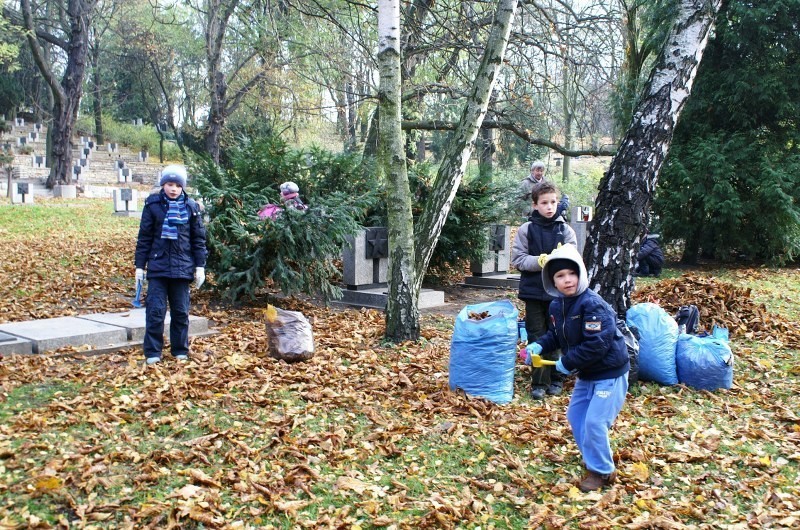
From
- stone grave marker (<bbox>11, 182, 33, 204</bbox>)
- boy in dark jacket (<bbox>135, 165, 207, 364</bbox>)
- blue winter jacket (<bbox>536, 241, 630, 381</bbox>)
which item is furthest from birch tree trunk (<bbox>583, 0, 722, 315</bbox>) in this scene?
stone grave marker (<bbox>11, 182, 33, 204</bbox>)

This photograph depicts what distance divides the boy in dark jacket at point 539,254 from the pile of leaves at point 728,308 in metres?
2.95

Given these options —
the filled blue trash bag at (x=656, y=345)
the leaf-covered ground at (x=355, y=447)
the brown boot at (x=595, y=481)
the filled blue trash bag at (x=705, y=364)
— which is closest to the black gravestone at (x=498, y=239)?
the leaf-covered ground at (x=355, y=447)

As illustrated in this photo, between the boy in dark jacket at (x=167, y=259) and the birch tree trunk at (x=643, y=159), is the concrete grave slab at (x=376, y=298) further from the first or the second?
the birch tree trunk at (x=643, y=159)

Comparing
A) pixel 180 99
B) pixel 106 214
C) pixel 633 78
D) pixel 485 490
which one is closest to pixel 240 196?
pixel 485 490

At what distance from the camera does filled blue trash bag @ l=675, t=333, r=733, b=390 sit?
19.5ft

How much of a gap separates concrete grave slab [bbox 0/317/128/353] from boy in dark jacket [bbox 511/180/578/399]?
12.1ft

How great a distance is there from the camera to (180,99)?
46062 mm

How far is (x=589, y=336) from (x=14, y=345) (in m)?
4.82

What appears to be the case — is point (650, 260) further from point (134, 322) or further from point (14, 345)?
point (14, 345)

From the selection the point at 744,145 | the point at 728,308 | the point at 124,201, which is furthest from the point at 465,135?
the point at 124,201

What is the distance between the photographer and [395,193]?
23.3 ft

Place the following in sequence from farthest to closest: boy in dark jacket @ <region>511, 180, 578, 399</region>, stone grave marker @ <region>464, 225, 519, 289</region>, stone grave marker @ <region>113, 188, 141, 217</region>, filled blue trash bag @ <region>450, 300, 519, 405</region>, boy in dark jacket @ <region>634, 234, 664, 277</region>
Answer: stone grave marker @ <region>113, 188, 141, 217</region> → boy in dark jacket @ <region>634, 234, 664, 277</region> → stone grave marker @ <region>464, 225, 519, 289</region> → boy in dark jacket @ <region>511, 180, 578, 399</region> → filled blue trash bag @ <region>450, 300, 519, 405</region>

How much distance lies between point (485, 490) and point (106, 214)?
746 inches

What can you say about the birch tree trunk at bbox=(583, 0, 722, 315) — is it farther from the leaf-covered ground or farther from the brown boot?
the brown boot
